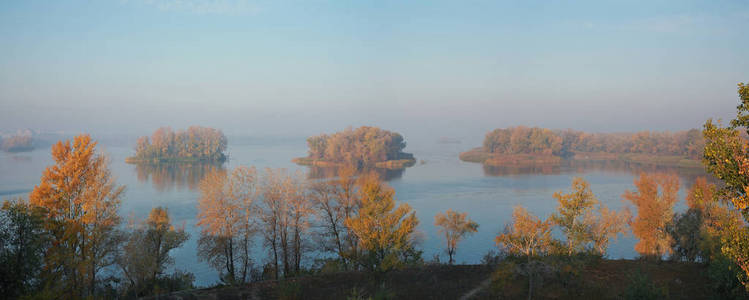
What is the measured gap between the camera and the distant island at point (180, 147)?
289 ft

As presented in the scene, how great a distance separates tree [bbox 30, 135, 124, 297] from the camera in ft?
51.3

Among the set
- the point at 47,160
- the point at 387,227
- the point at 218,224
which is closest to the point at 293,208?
the point at 218,224

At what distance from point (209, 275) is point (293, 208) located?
22.4 ft

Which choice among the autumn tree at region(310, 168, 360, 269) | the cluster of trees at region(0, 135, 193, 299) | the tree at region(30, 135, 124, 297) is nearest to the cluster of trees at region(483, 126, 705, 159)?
the autumn tree at region(310, 168, 360, 269)

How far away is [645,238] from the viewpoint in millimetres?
27578

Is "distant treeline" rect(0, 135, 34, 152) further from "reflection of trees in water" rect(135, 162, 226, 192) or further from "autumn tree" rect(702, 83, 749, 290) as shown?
"autumn tree" rect(702, 83, 749, 290)

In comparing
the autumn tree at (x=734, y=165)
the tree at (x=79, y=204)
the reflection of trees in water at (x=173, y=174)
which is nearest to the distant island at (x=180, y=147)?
the reflection of trees in water at (x=173, y=174)

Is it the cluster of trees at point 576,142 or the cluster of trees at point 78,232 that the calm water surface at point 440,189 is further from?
the cluster of trees at point 576,142

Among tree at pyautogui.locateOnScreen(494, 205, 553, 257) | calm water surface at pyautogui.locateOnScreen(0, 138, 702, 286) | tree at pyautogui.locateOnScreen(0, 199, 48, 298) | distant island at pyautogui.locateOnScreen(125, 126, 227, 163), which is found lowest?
calm water surface at pyautogui.locateOnScreen(0, 138, 702, 286)

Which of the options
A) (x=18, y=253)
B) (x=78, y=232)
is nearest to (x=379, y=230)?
(x=78, y=232)

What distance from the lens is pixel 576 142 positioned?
114m

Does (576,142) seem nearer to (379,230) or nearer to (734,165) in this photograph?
(379,230)

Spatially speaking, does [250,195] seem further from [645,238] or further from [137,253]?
[645,238]

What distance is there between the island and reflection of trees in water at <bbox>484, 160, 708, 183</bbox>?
86.5 meters
